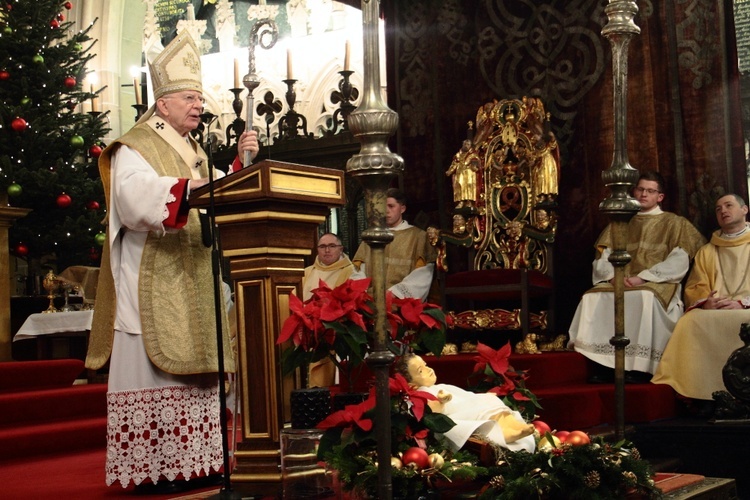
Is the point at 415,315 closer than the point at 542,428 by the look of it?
Yes

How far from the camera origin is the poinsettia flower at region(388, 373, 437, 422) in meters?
2.99

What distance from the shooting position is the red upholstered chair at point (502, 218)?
23.1 ft

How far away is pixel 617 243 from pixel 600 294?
276cm

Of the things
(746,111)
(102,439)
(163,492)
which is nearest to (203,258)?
(163,492)

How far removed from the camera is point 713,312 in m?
5.94

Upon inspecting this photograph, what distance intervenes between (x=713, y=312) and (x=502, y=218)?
1.88 meters

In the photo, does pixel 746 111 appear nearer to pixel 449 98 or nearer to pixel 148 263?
pixel 449 98

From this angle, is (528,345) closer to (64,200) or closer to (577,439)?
(577,439)

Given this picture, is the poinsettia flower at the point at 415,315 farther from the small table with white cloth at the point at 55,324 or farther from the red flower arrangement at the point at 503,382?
the small table with white cloth at the point at 55,324

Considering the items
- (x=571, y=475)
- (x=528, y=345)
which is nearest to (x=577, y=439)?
(x=571, y=475)

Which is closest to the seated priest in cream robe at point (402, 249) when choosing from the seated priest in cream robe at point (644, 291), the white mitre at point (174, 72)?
the seated priest in cream robe at point (644, 291)

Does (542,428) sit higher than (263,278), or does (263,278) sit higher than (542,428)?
(263,278)

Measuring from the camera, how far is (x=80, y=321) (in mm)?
9102

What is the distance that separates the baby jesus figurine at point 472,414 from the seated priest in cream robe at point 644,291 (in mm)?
3110
